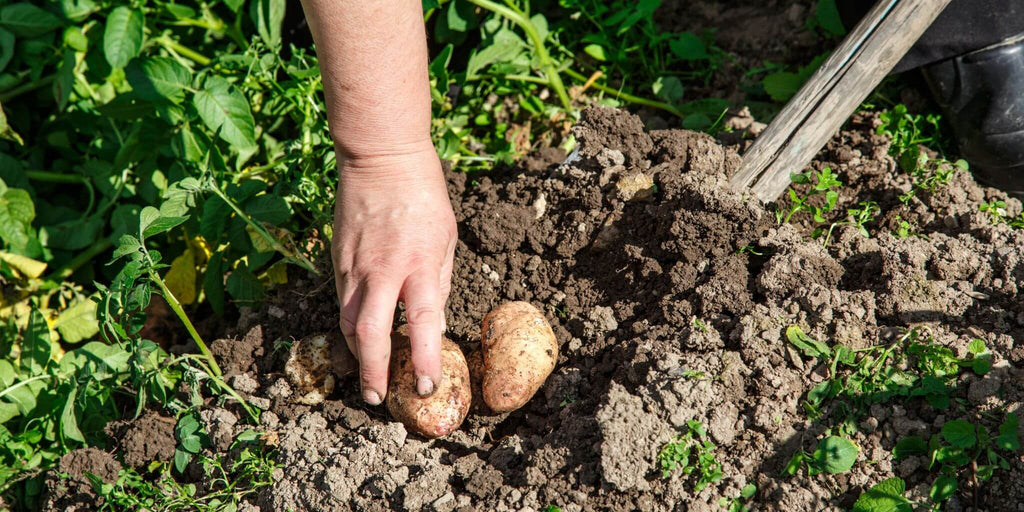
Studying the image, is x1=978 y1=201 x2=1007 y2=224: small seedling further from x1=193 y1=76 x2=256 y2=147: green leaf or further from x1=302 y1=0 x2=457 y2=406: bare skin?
x1=193 y1=76 x2=256 y2=147: green leaf

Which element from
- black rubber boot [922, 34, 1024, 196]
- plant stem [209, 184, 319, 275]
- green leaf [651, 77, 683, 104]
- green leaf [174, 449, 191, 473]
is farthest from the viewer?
green leaf [651, 77, 683, 104]

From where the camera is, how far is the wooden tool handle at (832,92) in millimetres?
2304

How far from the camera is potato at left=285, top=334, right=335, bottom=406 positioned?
2264 mm

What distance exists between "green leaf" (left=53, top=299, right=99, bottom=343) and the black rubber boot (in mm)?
3398

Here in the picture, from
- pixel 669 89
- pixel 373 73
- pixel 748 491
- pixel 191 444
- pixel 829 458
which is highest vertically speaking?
pixel 373 73

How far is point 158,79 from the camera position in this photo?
270 centimetres

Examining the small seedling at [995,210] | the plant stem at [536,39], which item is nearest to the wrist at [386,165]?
the plant stem at [536,39]

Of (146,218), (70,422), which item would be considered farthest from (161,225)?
(70,422)

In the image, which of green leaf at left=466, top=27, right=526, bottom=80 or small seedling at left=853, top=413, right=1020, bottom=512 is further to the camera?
green leaf at left=466, top=27, right=526, bottom=80

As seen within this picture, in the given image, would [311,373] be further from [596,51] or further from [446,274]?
[596,51]

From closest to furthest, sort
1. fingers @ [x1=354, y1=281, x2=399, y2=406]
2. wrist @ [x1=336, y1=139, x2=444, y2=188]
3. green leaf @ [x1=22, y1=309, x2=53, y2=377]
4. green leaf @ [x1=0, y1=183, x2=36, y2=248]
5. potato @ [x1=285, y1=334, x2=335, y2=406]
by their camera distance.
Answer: fingers @ [x1=354, y1=281, x2=399, y2=406], wrist @ [x1=336, y1=139, x2=444, y2=188], potato @ [x1=285, y1=334, x2=335, y2=406], green leaf @ [x1=22, y1=309, x2=53, y2=377], green leaf @ [x1=0, y1=183, x2=36, y2=248]

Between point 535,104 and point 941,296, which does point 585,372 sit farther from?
point 535,104

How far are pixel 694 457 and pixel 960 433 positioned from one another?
65cm

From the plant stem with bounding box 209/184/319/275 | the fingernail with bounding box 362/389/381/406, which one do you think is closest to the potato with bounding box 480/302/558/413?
the fingernail with bounding box 362/389/381/406
